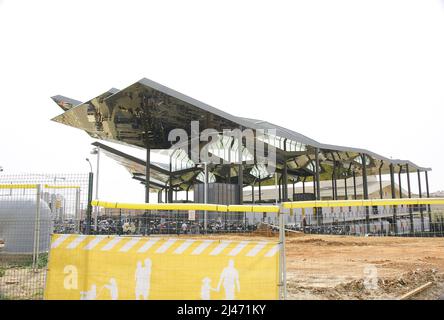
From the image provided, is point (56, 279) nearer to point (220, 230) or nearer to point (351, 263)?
point (220, 230)

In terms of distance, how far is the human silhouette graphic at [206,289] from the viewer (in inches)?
222

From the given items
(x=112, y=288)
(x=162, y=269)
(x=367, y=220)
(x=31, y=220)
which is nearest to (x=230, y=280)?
(x=162, y=269)

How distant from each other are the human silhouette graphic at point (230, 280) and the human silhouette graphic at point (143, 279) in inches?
40.7

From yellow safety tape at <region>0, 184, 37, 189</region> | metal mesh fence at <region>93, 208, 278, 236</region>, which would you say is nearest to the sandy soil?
metal mesh fence at <region>93, 208, 278, 236</region>

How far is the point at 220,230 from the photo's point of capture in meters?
10.7

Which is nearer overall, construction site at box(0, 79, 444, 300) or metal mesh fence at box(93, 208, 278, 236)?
construction site at box(0, 79, 444, 300)

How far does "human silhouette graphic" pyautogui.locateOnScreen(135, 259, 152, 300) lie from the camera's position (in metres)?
5.80

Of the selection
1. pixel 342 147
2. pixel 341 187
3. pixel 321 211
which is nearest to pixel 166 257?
pixel 321 211

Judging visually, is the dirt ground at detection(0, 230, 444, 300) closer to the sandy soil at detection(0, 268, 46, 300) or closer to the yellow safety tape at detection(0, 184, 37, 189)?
the sandy soil at detection(0, 268, 46, 300)

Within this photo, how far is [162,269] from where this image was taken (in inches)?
230

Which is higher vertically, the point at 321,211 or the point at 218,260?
the point at 321,211

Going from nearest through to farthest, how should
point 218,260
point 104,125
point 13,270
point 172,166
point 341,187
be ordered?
1. point 218,260
2. point 13,270
3. point 104,125
4. point 172,166
5. point 341,187

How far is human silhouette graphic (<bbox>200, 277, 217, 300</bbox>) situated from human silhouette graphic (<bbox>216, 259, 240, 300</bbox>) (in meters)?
0.13
